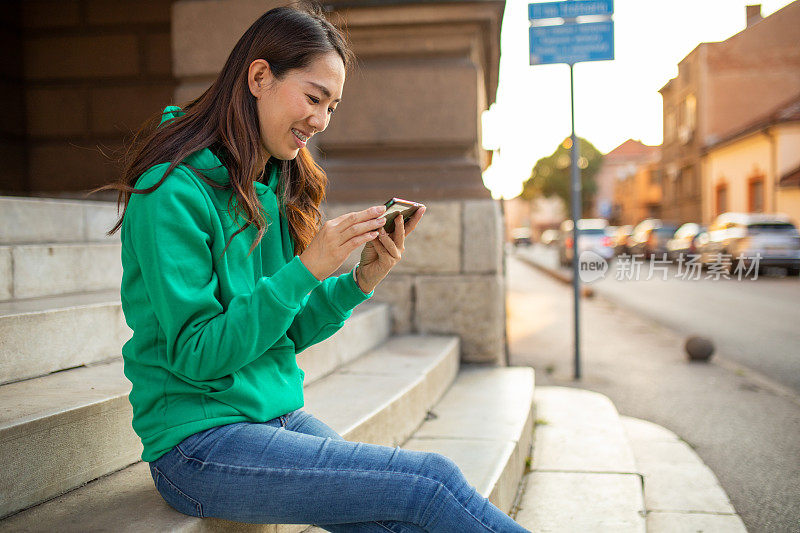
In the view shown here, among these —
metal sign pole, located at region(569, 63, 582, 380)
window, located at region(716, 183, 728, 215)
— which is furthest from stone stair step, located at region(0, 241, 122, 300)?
window, located at region(716, 183, 728, 215)

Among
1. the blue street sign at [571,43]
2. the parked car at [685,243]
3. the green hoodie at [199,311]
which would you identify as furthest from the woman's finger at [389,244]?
the parked car at [685,243]

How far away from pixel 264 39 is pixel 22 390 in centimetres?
135

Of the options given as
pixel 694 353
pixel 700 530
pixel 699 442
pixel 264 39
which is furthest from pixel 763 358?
pixel 264 39

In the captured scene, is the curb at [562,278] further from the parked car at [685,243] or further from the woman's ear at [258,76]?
the woman's ear at [258,76]

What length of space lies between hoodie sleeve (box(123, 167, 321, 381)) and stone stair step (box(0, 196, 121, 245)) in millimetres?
2070

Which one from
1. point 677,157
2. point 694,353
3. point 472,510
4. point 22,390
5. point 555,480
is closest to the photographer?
point 472,510

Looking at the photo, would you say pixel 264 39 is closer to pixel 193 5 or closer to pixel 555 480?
pixel 555 480

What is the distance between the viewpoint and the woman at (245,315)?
1.49 metres

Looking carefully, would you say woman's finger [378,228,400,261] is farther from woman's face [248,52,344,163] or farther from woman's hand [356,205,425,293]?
woman's face [248,52,344,163]

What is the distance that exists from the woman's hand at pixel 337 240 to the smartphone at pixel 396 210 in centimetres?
8

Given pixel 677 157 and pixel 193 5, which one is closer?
pixel 193 5

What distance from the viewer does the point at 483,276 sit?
4617 millimetres

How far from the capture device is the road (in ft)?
22.6

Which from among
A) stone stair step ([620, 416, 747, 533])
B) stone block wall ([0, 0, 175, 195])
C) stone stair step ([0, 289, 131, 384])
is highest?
stone block wall ([0, 0, 175, 195])
